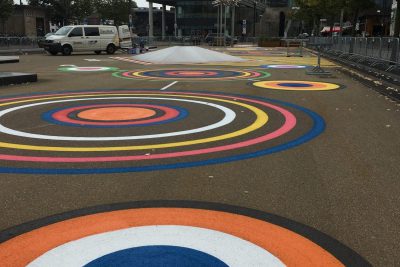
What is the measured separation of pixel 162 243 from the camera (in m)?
3.42

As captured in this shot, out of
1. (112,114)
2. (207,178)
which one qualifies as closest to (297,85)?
(112,114)

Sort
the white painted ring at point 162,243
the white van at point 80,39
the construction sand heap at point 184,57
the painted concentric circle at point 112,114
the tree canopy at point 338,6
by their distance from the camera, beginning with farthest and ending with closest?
the tree canopy at point 338,6
the white van at point 80,39
the construction sand heap at point 184,57
the painted concentric circle at point 112,114
the white painted ring at point 162,243

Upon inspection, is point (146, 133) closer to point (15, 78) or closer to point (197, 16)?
point (15, 78)

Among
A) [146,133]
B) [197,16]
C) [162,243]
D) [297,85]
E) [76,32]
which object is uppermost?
[197,16]

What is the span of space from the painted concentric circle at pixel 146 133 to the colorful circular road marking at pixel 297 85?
2.86 metres

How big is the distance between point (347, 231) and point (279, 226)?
55 centimetres

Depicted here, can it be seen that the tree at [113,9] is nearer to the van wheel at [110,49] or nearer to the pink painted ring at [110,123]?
the van wheel at [110,49]

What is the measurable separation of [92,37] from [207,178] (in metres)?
28.6

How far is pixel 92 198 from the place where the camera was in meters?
4.34

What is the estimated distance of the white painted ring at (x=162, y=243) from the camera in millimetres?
3141

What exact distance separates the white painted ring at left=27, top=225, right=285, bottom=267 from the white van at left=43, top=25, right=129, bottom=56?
2891 centimetres

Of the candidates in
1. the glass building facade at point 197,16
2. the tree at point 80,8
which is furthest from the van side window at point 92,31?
the glass building facade at point 197,16

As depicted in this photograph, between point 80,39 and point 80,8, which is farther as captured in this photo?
point 80,8

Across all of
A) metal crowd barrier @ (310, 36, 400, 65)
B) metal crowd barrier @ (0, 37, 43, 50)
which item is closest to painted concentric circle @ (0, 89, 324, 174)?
metal crowd barrier @ (310, 36, 400, 65)
